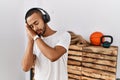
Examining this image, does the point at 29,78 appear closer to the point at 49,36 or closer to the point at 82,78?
the point at 82,78

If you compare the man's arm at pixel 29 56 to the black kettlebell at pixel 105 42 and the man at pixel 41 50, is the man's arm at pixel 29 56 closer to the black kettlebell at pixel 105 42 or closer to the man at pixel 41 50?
the man at pixel 41 50

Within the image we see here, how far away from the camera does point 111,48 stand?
1.56 metres

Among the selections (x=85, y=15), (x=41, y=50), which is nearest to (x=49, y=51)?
(x=41, y=50)

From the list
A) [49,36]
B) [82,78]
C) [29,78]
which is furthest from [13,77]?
[49,36]

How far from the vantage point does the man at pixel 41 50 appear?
1.02 metres

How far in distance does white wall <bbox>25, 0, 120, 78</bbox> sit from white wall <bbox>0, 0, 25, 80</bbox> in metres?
0.21

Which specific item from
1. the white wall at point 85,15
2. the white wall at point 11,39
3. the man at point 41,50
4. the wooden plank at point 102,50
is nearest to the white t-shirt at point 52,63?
the man at point 41,50

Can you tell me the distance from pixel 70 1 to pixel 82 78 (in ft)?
2.58

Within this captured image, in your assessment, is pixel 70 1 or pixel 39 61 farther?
pixel 70 1

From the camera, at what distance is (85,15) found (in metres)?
1.81

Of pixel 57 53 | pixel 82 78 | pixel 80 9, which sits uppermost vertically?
pixel 80 9

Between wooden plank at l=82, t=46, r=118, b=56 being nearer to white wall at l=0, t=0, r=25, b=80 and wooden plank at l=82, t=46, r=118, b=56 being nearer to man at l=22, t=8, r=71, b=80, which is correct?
man at l=22, t=8, r=71, b=80

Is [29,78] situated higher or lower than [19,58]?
lower

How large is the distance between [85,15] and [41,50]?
0.95 meters
